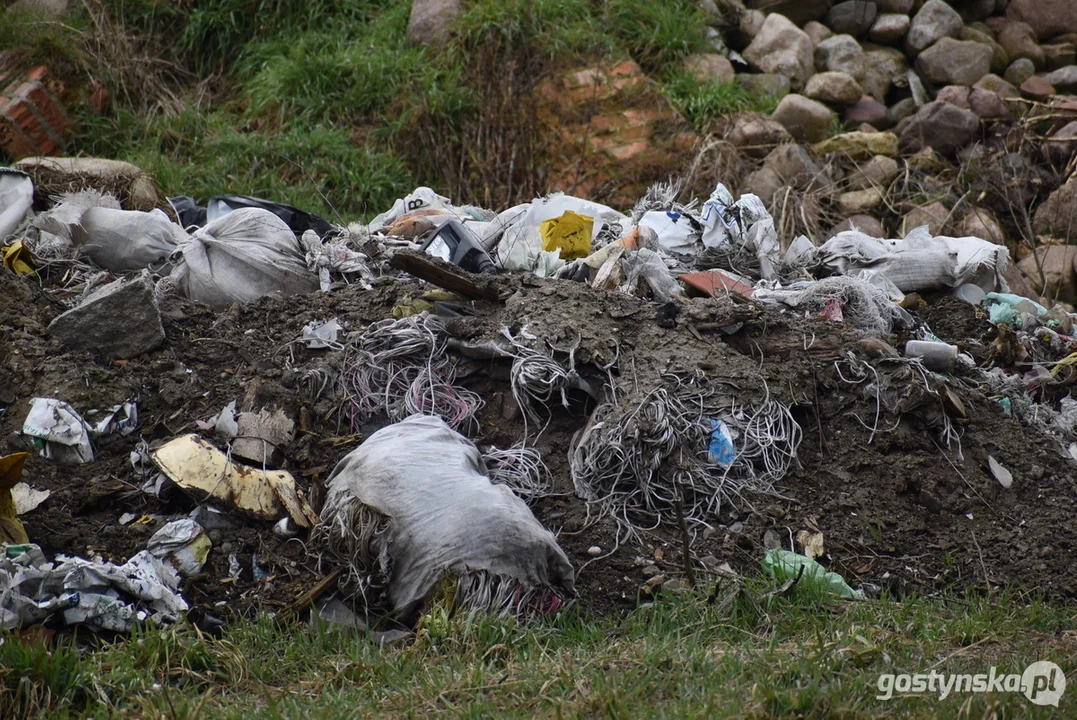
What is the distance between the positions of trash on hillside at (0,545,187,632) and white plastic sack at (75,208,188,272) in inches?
87.1

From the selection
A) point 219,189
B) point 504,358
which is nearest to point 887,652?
point 504,358

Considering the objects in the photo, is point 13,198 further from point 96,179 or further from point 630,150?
point 630,150

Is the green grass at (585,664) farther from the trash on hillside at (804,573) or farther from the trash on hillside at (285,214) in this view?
the trash on hillside at (285,214)

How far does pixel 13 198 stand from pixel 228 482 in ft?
8.39

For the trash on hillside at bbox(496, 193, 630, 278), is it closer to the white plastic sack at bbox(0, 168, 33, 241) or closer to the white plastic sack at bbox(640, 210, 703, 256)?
the white plastic sack at bbox(640, 210, 703, 256)

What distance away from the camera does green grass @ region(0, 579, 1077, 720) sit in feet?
7.93

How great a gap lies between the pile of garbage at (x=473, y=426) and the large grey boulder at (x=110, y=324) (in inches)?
0.4

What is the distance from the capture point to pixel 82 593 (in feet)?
9.25

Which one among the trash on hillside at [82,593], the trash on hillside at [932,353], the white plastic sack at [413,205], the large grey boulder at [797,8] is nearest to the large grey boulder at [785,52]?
the large grey boulder at [797,8]

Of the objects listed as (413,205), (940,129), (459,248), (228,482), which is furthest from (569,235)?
(940,129)

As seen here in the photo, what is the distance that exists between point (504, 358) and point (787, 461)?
1093 mm

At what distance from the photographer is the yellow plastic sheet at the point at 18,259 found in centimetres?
454

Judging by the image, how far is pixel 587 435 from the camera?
3.60 meters

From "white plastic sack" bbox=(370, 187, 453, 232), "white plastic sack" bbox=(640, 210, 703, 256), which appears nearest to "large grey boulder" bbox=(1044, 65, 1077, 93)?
"white plastic sack" bbox=(640, 210, 703, 256)
